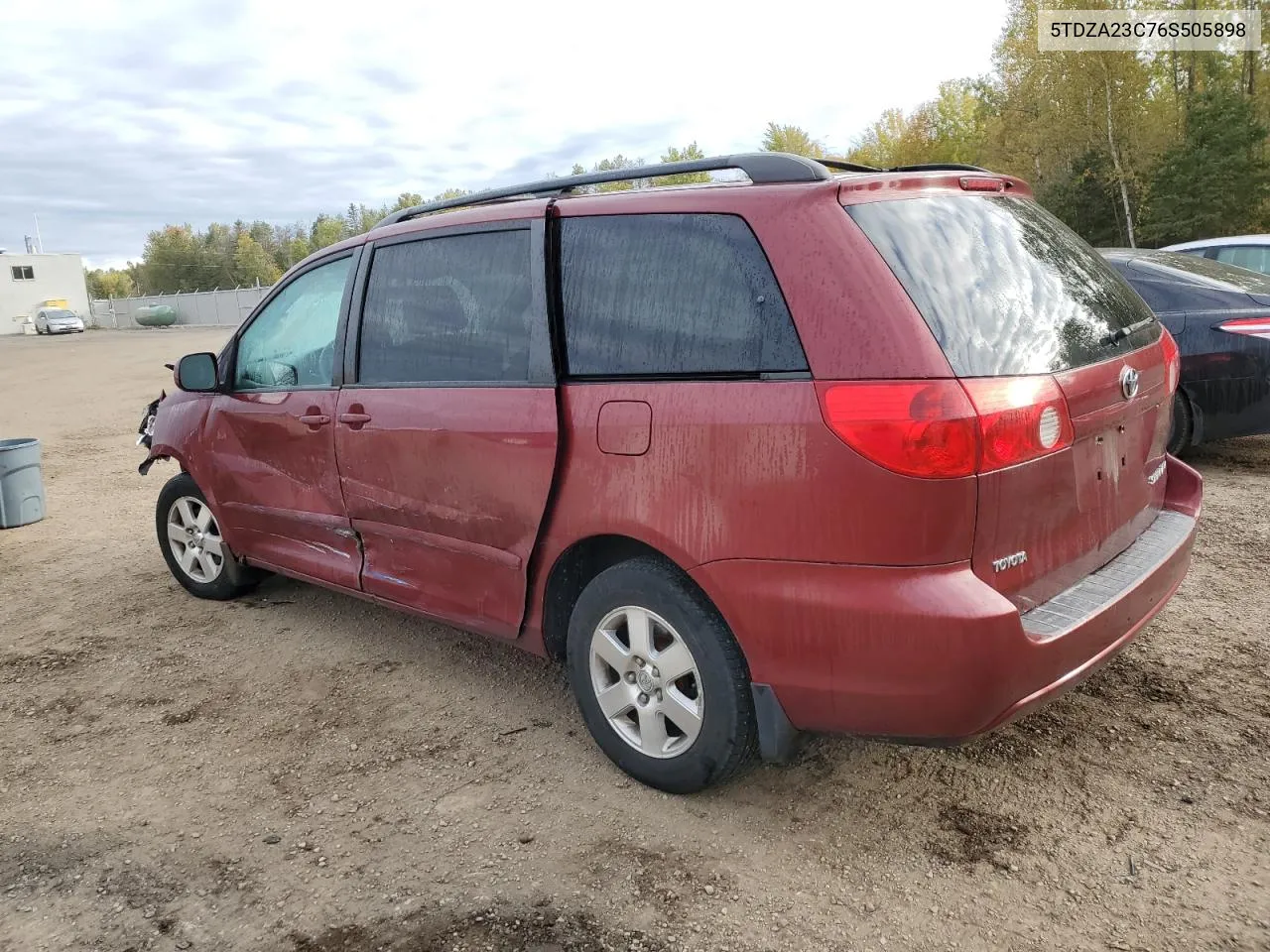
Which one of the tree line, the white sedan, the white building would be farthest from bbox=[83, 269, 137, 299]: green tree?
the tree line

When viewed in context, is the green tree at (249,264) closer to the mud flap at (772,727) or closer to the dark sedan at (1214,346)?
the dark sedan at (1214,346)

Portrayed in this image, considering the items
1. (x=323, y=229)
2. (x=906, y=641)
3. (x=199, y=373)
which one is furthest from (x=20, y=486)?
(x=323, y=229)

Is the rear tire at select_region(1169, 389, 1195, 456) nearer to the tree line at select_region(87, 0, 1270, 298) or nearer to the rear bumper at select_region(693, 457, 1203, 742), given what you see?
the rear bumper at select_region(693, 457, 1203, 742)

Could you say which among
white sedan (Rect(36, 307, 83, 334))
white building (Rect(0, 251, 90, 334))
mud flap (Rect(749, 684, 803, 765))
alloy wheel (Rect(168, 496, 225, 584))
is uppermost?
white building (Rect(0, 251, 90, 334))

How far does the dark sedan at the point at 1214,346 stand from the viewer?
6.11 m

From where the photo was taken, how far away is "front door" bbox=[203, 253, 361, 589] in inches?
158

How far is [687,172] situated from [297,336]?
2162 millimetres

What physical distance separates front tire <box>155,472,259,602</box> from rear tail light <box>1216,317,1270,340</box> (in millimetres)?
5981

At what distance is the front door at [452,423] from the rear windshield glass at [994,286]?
1138mm

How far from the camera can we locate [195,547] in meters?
5.12

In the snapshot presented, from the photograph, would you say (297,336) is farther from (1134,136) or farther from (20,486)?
(1134,136)

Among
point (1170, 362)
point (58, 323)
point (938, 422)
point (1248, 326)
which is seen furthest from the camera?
point (58, 323)

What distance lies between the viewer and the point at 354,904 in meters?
2.56

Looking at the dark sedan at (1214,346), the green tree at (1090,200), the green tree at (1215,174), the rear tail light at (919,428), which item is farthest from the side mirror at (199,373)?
the green tree at (1090,200)
